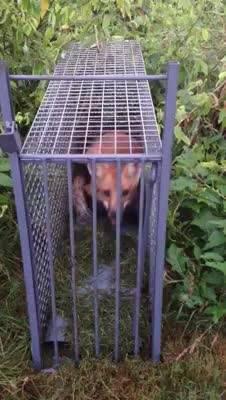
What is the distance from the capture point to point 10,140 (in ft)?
5.33

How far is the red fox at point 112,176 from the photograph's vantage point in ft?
6.01

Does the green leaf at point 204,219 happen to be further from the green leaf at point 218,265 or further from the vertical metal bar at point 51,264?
the vertical metal bar at point 51,264

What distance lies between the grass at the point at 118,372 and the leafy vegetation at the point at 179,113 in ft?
0.07

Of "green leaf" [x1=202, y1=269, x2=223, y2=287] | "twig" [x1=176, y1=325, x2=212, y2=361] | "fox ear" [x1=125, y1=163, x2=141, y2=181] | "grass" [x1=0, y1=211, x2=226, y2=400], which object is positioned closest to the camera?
"fox ear" [x1=125, y1=163, x2=141, y2=181]

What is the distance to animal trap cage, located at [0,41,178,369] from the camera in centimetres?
170

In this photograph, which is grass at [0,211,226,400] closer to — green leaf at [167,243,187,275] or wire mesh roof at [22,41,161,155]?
green leaf at [167,243,187,275]

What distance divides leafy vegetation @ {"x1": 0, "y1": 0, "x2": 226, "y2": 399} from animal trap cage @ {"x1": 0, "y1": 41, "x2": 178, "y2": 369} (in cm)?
19

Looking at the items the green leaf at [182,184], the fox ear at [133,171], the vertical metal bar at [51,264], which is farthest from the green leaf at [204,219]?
the vertical metal bar at [51,264]

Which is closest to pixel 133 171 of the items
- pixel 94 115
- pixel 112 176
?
pixel 112 176

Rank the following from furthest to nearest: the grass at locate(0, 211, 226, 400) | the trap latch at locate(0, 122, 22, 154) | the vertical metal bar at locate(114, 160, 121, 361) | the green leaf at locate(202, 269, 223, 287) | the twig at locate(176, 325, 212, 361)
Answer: the green leaf at locate(202, 269, 223, 287) < the twig at locate(176, 325, 212, 361) < the grass at locate(0, 211, 226, 400) < the vertical metal bar at locate(114, 160, 121, 361) < the trap latch at locate(0, 122, 22, 154)

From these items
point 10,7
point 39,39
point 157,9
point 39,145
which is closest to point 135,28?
point 157,9

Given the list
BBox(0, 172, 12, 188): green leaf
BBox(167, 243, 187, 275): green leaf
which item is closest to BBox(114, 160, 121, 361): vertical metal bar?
BBox(167, 243, 187, 275): green leaf

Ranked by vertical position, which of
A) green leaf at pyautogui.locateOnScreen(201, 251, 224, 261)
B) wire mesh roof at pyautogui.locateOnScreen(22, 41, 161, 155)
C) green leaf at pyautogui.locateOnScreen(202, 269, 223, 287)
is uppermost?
wire mesh roof at pyautogui.locateOnScreen(22, 41, 161, 155)

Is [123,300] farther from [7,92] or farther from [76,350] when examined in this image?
[7,92]
